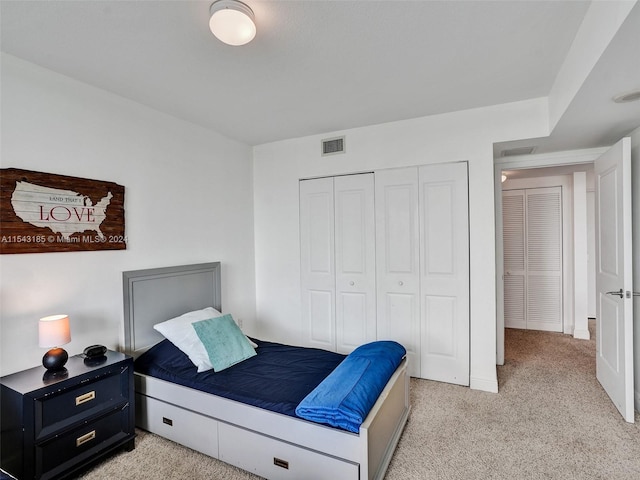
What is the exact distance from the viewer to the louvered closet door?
4.61m

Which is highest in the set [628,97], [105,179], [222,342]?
[628,97]

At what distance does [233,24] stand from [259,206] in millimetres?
2530

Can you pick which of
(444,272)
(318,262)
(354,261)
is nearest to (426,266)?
(444,272)

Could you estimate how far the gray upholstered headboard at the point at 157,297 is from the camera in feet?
8.45

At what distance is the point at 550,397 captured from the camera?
9.00ft

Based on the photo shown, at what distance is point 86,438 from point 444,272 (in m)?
2.91

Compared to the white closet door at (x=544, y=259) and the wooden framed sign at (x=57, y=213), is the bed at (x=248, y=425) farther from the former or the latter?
the white closet door at (x=544, y=259)

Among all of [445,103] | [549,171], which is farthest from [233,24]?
[549,171]

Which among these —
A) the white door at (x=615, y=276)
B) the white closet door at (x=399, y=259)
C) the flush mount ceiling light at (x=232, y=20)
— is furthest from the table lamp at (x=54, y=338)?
the white door at (x=615, y=276)

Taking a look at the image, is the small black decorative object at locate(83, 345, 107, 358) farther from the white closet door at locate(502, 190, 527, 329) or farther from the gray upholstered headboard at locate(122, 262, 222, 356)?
the white closet door at locate(502, 190, 527, 329)

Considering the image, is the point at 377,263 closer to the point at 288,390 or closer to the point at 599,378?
the point at 288,390

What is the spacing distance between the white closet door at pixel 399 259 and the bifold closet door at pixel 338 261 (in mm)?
92

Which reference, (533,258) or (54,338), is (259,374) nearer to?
(54,338)

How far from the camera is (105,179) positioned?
8.18ft
